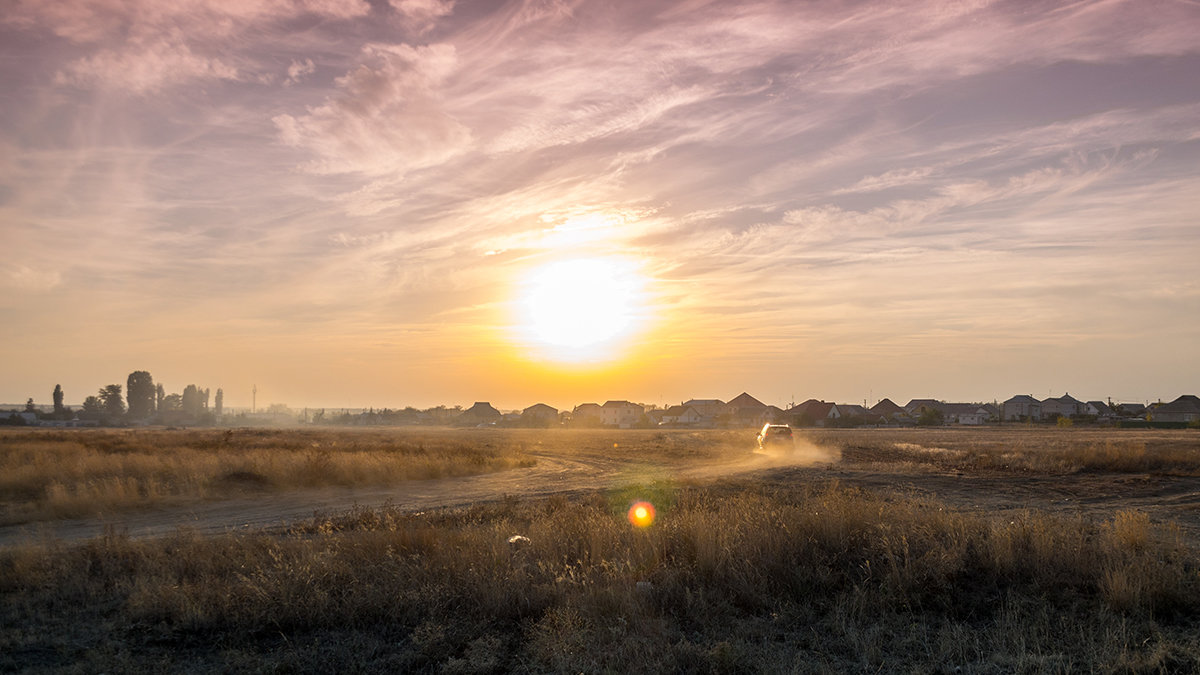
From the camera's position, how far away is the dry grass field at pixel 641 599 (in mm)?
7594

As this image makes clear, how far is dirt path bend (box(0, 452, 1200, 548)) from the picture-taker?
16.7 metres

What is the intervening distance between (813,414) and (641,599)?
5124 inches

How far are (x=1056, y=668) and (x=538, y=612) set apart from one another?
5.08 m

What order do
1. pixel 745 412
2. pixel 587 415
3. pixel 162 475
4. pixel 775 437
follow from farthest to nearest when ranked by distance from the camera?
1. pixel 587 415
2. pixel 745 412
3. pixel 775 437
4. pixel 162 475

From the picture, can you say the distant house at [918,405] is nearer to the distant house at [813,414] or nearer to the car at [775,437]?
the distant house at [813,414]

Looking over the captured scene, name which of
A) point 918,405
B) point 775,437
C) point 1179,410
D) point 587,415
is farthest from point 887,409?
point 775,437

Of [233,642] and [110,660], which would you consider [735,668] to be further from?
[110,660]

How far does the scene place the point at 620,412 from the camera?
579ft

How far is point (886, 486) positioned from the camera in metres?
22.8

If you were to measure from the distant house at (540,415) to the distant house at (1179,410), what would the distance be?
378 ft

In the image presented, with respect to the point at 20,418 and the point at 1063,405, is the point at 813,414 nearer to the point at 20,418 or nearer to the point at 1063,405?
the point at 1063,405

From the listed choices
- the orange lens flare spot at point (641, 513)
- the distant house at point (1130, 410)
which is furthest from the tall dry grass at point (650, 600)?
the distant house at point (1130, 410)

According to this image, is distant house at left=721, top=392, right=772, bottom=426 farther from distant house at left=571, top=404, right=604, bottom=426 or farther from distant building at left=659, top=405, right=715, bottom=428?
distant house at left=571, top=404, right=604, bottom=426

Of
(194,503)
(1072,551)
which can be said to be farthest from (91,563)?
(1072,551)
